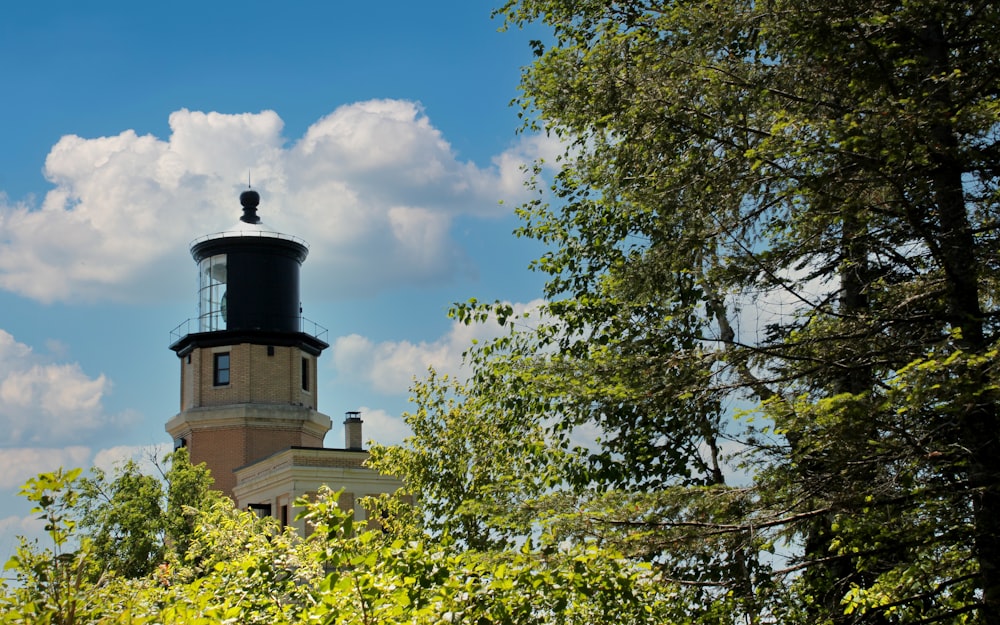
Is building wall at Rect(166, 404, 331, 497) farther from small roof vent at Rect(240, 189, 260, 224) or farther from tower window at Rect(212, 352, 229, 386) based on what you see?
small roof vent at Rect(240, 189, 260, 224)

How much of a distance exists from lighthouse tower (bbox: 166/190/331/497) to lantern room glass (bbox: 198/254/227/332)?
45 millimetres

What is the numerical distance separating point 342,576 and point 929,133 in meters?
5.99

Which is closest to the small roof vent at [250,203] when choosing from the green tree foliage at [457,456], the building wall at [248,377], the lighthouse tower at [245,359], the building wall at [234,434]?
the lighthouse tower at [245,359]

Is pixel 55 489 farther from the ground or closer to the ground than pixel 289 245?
closer to the ground

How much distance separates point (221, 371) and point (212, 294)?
12.0 ft

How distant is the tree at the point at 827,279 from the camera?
8578 millimetres

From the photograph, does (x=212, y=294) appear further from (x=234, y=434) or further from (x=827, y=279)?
(x=827, y=279)

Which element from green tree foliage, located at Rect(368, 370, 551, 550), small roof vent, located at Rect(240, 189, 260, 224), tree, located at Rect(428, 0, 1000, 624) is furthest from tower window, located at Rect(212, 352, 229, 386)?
tree, located at Rect(428, 0, 1000, 624)

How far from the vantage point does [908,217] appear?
8.76 m

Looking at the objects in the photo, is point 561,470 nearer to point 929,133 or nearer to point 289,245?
point 929,133

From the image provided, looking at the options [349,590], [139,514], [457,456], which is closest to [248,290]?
[139,514]

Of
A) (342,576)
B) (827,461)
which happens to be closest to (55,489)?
(342,576)

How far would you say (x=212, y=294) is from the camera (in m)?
46.2

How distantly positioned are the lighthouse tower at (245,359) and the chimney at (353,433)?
4230 mm
